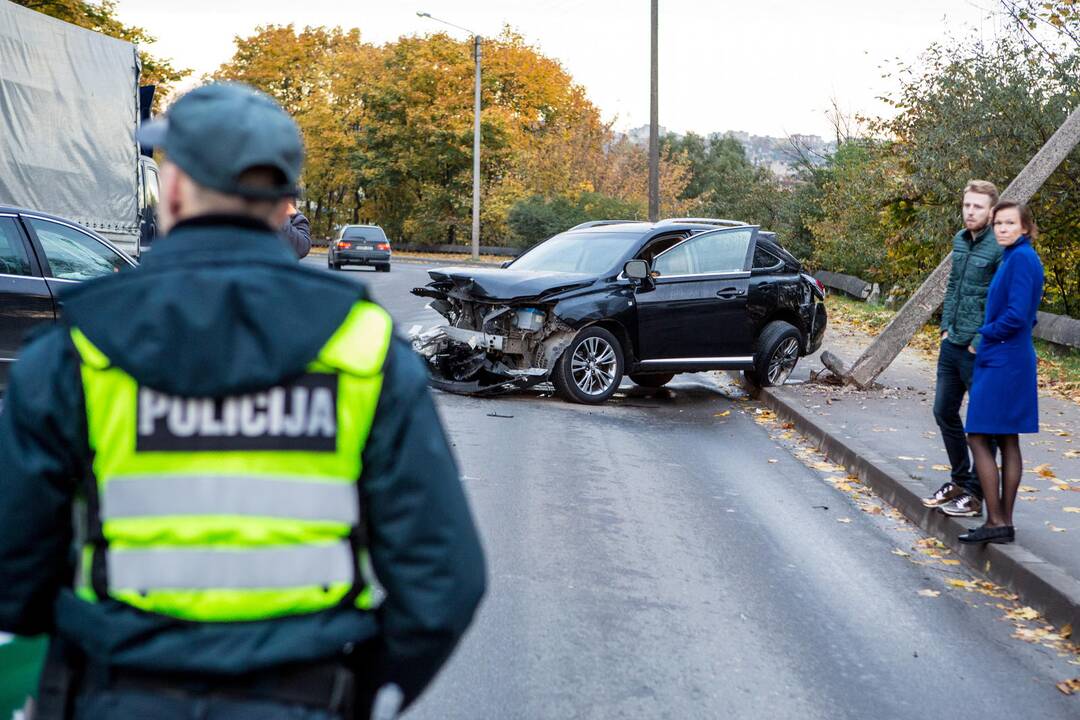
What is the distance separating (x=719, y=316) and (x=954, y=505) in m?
5.82

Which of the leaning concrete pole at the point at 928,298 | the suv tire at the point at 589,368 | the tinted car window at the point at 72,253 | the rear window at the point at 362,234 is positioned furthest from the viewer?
the rear window at the point at 362,234

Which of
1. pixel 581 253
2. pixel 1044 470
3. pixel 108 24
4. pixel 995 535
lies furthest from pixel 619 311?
pixel 108 24

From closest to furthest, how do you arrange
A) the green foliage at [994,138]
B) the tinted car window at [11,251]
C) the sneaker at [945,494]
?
the sneaker at [945,494] < the tinted car window at [11,251] < the green foliage at [994,138]

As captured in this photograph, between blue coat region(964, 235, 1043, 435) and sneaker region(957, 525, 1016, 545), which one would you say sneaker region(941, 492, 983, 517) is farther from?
blue coat region(964, 235, 1043, 435)

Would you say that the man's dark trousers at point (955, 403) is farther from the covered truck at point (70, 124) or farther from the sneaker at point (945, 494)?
the covered truck at point (70, 124)

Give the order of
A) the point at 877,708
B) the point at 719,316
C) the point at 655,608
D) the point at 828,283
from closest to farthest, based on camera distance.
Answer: the point at 877,708
the point at 655,608
the point at 719,316
the point at 828,283

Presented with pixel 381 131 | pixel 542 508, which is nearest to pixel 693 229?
pixel 542 508

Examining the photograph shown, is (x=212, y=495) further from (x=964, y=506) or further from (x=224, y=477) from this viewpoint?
(x=964, y=506)

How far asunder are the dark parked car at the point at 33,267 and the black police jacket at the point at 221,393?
8.14 metres

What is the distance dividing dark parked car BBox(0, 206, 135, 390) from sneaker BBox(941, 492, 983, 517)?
6227 millimetres

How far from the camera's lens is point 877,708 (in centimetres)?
452

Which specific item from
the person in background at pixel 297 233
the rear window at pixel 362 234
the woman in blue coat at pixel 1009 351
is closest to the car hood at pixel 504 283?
the person in background at pixel 297 233

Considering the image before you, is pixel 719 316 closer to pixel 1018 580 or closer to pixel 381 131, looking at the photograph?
pixel 1018 580

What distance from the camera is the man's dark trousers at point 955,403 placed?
689 centimetres
